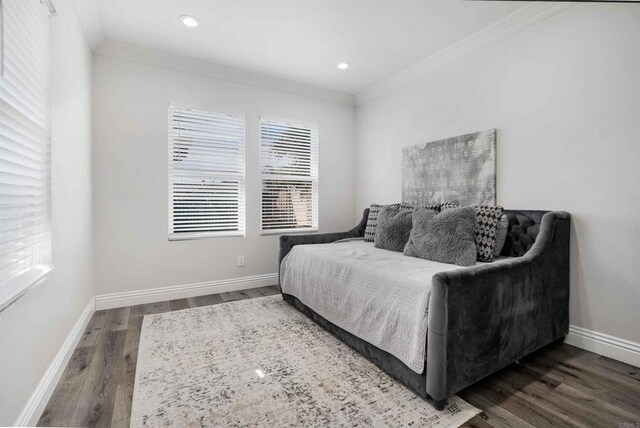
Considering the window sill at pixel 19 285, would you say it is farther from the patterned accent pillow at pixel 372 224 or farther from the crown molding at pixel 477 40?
the crown molding at pixel 477 40

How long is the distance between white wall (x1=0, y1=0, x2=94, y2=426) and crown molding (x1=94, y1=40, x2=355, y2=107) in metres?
0.29

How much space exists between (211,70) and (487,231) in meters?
3.24

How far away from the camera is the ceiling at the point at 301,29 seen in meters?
2.41

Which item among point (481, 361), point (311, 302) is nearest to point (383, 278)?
point (481, 361)

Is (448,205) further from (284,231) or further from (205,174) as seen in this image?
(205,174)

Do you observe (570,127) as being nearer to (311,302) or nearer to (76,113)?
(311,302)

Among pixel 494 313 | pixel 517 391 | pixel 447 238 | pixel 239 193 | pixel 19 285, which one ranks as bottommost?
pixel 517 391

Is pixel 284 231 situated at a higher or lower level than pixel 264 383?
higher

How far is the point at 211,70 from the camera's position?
345 cm

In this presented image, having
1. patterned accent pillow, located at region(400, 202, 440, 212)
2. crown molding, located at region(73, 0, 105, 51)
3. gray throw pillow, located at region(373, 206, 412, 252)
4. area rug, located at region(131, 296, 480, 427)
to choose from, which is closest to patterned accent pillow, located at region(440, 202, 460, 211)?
patterned accent pillow, located at region(400, 202, 440, 212)

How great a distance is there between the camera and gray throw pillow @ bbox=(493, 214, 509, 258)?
2408 millimetres

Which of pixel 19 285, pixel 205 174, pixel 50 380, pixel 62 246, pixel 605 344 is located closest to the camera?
pixel 19 285

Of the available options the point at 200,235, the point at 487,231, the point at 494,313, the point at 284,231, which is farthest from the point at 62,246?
the point at 487,231

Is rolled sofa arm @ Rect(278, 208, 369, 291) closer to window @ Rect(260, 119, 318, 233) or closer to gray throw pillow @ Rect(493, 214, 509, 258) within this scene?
window @ Rect(260, 119, 318, 233)
